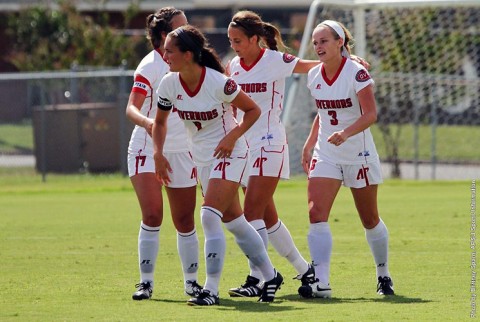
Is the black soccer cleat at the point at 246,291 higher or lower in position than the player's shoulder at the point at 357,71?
lower

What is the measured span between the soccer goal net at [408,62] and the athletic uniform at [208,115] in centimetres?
1394

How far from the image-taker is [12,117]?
29297 millimetres

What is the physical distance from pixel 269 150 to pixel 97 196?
1139 cm

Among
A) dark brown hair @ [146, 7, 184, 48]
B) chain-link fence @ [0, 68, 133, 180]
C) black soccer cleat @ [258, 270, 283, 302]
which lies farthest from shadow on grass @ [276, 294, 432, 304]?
chain-link fence @ [0, 68, 133, 180]

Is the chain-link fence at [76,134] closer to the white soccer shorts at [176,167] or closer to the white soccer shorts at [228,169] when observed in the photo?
the white soccer shorts at [176,167]

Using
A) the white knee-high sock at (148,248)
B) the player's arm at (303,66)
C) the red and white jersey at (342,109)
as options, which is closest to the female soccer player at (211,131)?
the white knee-high sock at (148,248)

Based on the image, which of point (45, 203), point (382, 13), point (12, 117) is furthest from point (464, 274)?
point (12, 117)

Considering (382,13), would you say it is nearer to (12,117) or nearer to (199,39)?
(12,117)

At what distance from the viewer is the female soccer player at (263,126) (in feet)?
31.4

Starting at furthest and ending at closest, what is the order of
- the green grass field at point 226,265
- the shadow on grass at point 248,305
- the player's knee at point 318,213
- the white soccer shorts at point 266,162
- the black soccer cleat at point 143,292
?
the white soccer shorts at point 266,162
the player's knee at point 318,213
the black soccer cleat at point 143,292
the shadow on grass at point 248,305
the green grass field at point 226,265

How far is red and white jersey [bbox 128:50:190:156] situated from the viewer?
30.9 feet

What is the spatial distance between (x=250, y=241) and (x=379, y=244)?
125 centimetres

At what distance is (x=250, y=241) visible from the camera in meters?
8.88

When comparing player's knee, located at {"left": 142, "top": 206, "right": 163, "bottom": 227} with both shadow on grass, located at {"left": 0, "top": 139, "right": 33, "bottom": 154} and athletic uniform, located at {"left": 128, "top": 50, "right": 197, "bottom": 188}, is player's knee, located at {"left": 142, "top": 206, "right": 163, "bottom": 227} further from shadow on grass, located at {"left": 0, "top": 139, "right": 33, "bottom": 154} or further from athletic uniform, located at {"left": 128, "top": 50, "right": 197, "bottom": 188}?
shadow on grass, located at {"left": 0, "top": 139, "right": 33, "bottom": 154}
